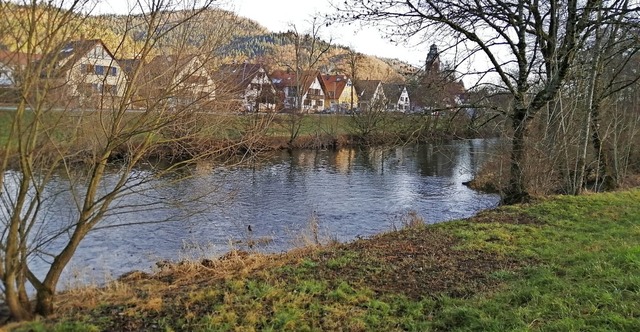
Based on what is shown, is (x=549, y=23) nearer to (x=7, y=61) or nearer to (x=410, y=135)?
(x=410, y=135)

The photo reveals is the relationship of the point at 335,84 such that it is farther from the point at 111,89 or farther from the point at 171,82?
the point at 111,89

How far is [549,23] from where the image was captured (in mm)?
11305

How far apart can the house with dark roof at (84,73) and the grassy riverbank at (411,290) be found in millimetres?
2513

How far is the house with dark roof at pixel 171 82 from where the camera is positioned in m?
6.09

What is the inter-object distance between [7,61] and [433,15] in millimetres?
8554

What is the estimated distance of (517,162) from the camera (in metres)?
12.2

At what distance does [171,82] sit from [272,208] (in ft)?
32.6

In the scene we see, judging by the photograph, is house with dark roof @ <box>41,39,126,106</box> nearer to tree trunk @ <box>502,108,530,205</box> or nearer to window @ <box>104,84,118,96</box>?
window @ <box>104,84,118,96</box>

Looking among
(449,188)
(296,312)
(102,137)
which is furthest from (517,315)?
(449,188)

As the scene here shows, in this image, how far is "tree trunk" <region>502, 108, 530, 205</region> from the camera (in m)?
11.7

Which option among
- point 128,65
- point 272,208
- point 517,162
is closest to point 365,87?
point 272,208

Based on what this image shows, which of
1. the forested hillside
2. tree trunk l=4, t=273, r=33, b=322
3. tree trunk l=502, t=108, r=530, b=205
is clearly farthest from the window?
tree trunk l=502, t=108, r=530, b=205

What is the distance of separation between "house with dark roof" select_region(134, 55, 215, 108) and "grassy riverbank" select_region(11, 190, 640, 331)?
2.43 meters

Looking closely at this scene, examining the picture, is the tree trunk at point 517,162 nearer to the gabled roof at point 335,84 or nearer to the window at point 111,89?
the window at point 111,89
